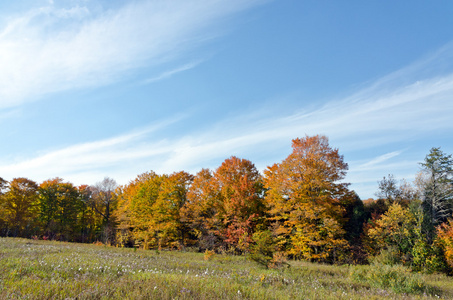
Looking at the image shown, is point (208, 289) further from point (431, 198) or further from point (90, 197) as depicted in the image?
point (90, 197)

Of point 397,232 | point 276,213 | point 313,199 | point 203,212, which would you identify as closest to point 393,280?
point 313,199

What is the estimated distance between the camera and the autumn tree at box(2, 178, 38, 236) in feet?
139

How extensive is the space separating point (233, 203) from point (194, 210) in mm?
6510

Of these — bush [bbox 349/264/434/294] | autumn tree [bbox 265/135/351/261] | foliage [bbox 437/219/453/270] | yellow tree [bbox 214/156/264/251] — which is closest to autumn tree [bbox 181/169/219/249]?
yellow tree [bbox 214/156/264/251]

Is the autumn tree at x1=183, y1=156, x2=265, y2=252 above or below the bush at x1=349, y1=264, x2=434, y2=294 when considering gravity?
above

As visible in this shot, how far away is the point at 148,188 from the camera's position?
4166 centimetres

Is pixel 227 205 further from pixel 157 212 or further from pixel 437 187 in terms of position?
pixel 437 187

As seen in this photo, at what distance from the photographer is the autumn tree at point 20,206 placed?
139ft

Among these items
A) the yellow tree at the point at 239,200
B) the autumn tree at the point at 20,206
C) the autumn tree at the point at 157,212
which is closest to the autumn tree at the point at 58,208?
the autumn tree at the point at 20,206

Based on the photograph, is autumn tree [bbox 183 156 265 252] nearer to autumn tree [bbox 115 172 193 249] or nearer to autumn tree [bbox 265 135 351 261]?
autumn tree [bbox 115 172 193 249]

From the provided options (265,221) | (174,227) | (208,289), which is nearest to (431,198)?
(265,221)

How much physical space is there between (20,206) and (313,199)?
47.8 m

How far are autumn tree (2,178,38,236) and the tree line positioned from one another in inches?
5.7

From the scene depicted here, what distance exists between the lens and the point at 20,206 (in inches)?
1705
